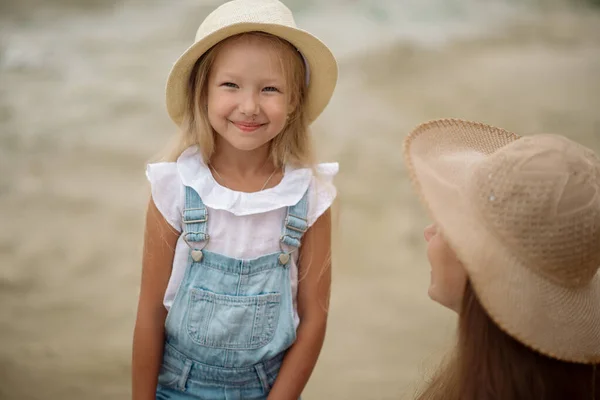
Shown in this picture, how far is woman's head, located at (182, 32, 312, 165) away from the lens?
153cm

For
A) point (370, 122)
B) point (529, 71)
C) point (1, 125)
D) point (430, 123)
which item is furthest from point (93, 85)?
point (430, 123)

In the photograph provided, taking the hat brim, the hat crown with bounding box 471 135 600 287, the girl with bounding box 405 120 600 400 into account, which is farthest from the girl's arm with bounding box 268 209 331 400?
the hat crown with bounding box 471 135 600 287

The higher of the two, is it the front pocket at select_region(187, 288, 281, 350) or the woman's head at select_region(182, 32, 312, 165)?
the woman's head at select_region(182, 32, 312, 165)

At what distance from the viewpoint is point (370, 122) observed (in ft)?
12.5

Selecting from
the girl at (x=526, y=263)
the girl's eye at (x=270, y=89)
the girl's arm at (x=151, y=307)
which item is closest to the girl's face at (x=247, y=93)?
the girl's eye at (x=270, y=89)

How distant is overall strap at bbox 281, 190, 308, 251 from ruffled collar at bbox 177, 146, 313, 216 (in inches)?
0.7

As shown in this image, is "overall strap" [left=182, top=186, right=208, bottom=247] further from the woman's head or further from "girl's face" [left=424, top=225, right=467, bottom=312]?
"girl's face" [left=424, top=225, right=467, bottom=312]

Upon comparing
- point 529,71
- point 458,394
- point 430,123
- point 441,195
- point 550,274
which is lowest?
point 458,394

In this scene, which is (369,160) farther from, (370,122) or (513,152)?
(513,152)

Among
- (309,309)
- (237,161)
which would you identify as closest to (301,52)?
(237,161)

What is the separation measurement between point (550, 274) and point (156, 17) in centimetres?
412

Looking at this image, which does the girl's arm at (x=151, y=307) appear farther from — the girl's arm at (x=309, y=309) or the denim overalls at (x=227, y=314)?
the girl's arm at (x=309, y=309)

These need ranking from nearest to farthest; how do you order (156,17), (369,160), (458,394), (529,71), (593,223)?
(593,223)
(458,394)
(369,160)
(529,71)
(156,17)

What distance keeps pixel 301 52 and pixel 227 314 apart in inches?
23.9
